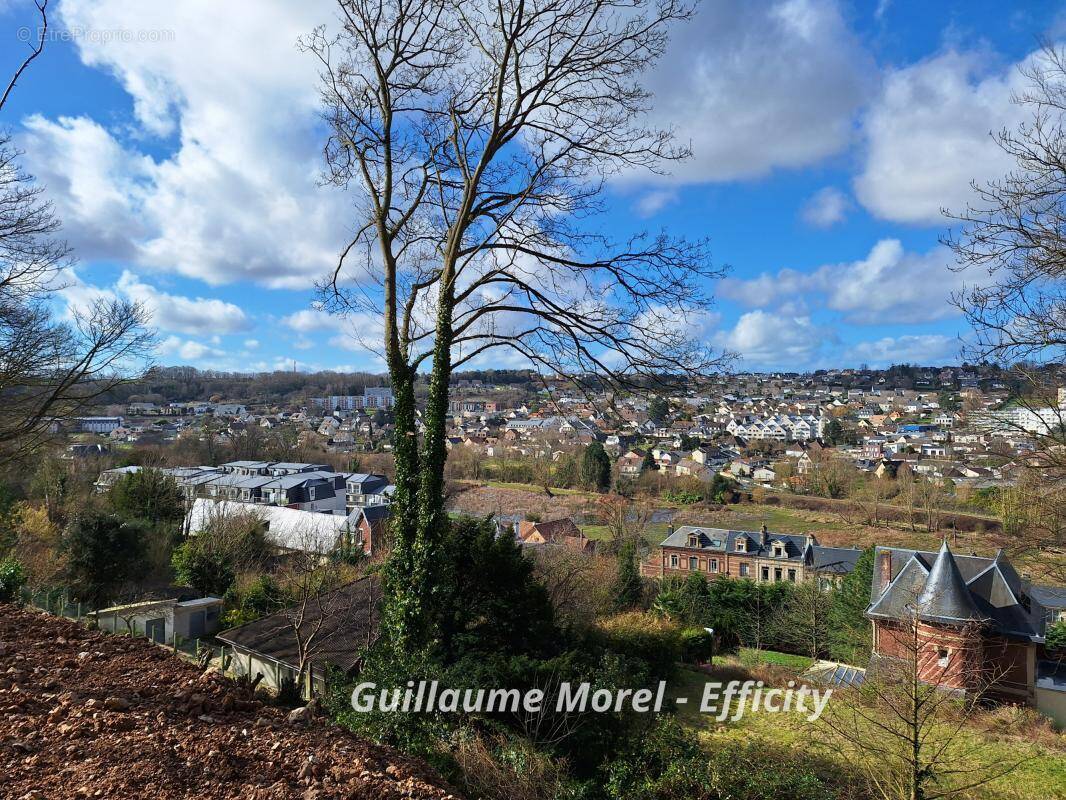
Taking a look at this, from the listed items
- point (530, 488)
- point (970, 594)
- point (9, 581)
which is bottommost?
point (530, 488)

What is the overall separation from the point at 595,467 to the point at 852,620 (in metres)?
30.8

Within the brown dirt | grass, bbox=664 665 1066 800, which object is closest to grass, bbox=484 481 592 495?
the brown dirt

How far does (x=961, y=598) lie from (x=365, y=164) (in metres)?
17.8

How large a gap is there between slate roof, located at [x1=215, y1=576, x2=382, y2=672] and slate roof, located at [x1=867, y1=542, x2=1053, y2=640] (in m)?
12.7

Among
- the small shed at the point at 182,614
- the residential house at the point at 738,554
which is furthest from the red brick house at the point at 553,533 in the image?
the small shed at the point at 182,614

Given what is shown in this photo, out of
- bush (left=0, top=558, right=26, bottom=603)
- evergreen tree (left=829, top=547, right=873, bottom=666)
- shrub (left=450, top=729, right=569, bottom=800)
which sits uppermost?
shrub (left=450, top=729, right=569, bottom=800)

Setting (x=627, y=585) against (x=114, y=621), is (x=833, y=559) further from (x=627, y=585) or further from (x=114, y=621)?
(x=114, y=621)

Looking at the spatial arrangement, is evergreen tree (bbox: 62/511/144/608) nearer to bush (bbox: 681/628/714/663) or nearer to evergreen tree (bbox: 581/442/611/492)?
bush (bbox: 681/628/714/663)

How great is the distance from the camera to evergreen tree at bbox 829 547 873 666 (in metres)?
18.4

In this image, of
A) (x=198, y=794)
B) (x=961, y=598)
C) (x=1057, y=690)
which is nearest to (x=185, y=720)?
(x=198, y=794)

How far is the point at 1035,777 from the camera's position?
955 cm

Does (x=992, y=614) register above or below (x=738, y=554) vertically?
above

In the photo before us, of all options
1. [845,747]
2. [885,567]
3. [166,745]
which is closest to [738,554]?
[885,567]

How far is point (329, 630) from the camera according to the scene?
11.0 meters
